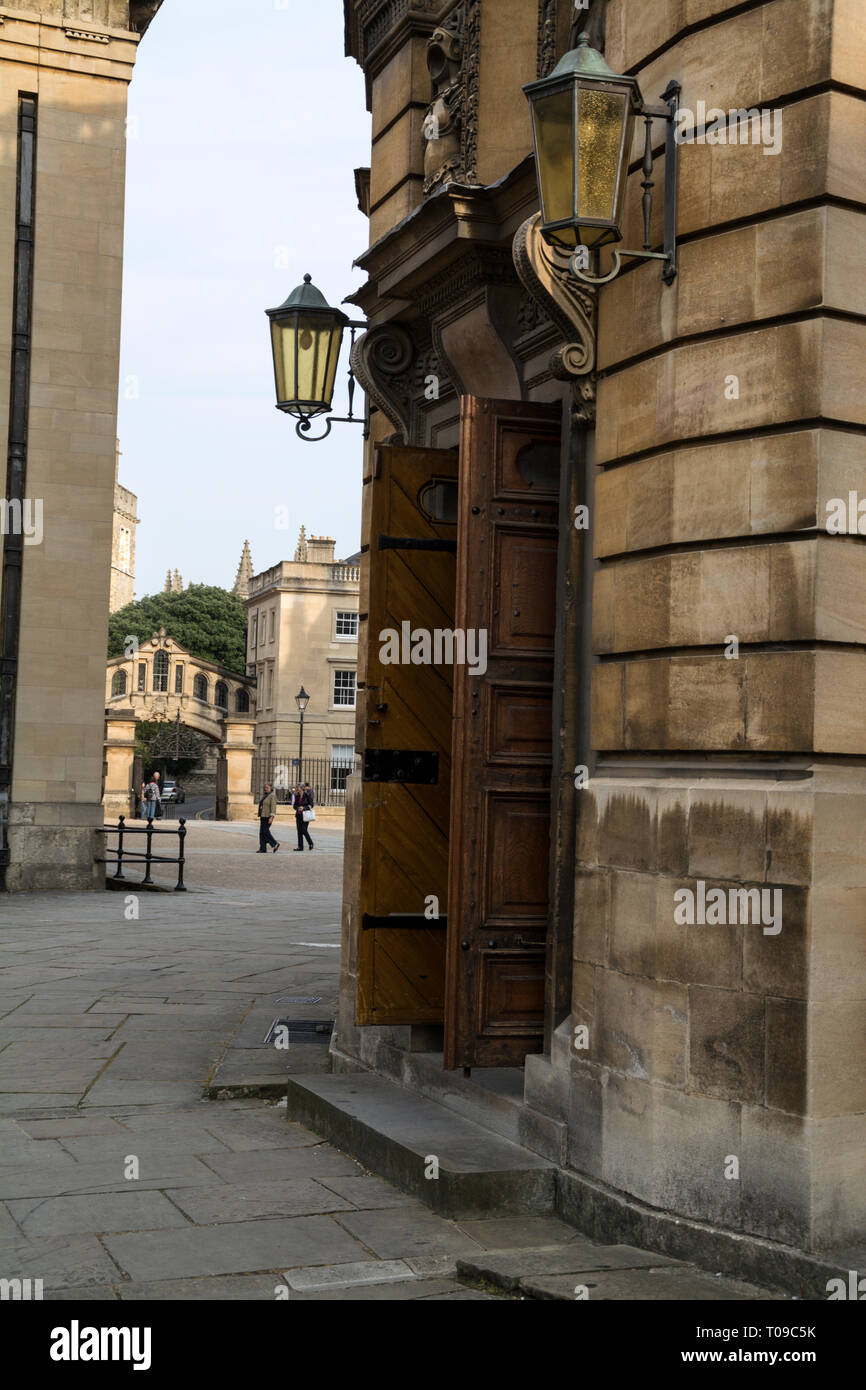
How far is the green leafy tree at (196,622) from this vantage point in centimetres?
9175

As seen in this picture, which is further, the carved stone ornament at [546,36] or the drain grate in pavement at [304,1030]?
the drain grate in pavement at [304,1030]

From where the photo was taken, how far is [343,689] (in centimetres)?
6900

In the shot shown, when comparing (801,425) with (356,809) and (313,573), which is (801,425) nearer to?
(356,809)

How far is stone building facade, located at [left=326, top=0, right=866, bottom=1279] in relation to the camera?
5.00m

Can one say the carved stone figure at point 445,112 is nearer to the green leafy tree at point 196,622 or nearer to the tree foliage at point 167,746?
the tree foliage at point 167,746

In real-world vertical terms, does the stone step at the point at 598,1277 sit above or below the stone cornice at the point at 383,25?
below

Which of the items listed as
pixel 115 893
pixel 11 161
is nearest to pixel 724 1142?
pixel 115 893

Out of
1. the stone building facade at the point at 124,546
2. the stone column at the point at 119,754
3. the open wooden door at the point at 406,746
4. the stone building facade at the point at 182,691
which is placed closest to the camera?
the open wooden door at the point at 406,746

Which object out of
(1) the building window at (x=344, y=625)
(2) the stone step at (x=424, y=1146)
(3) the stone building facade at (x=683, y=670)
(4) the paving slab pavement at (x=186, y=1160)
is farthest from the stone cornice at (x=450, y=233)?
(1) the building window at (x=344, y=625)

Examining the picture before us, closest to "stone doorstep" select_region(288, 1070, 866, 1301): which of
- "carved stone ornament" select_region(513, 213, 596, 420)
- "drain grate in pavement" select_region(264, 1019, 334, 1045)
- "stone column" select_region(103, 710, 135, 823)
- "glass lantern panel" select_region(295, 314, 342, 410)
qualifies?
"drain grate in pavement" select_region(264, 1019, 334, 1045)

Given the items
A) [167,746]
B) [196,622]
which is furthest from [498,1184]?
[196,622]

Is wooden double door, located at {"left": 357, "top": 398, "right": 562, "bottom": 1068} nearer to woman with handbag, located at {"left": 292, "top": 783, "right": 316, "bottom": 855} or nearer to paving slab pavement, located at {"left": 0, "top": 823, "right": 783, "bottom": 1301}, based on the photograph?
paving slab pavement, located at {"left": 0, "top": 823, "right": 783, "bottom": 1301}

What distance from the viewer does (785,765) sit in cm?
512
